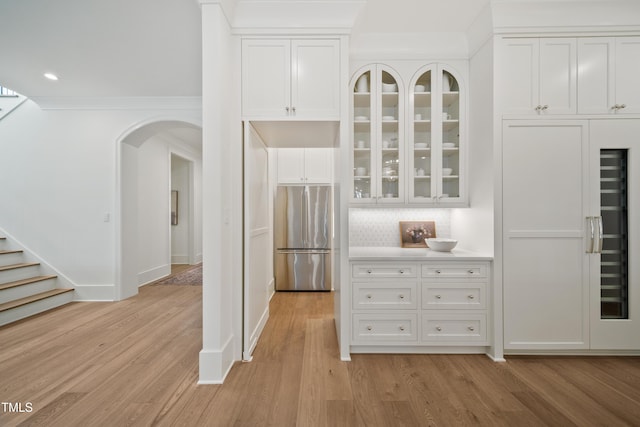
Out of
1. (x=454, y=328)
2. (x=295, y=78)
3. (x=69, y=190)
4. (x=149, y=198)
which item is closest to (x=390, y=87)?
(x=295, y=78)

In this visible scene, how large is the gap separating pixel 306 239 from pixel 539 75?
3.32 meters

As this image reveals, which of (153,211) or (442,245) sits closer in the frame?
(442,245)

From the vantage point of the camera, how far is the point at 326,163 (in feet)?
14.9

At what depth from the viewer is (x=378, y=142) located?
2773mm

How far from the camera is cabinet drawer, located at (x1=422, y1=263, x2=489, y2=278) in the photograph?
245cm

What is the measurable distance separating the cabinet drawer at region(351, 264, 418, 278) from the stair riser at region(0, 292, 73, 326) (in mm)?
3877

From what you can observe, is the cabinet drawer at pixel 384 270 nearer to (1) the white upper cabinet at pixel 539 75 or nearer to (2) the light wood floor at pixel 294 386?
(2) the light wood floor at pixel 294 386

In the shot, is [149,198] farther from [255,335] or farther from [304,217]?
[255,335]

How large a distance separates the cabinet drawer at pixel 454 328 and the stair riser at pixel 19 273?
501 centimetres

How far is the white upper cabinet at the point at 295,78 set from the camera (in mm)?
2420

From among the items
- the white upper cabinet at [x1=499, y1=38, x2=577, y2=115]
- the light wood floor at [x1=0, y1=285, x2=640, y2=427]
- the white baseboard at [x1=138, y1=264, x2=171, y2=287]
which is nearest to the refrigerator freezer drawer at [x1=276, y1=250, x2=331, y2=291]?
the light wood floor at [x1=0, y1=285, x2=640, y2=427]

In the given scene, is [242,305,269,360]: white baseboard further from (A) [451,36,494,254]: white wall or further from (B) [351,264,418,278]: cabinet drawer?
(A) [451,36,494,254]: white wall

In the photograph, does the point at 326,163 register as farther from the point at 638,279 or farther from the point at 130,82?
the point at 638,279

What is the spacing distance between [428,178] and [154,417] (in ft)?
9.16
